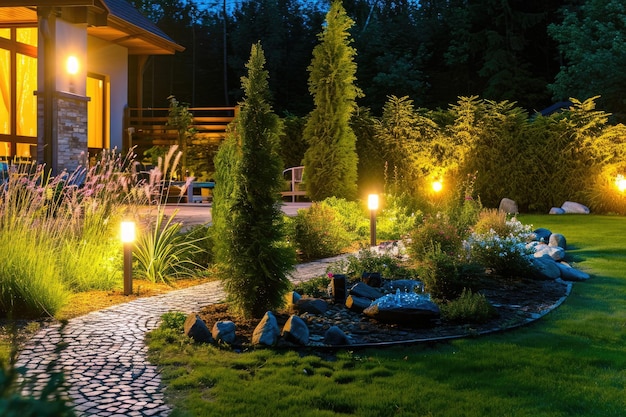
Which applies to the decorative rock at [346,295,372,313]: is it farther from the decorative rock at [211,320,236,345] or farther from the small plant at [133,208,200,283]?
the small plant at [133,208,200,283]

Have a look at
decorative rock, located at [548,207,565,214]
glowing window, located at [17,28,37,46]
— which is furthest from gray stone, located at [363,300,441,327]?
glowing window, located at [17,28,37,46]

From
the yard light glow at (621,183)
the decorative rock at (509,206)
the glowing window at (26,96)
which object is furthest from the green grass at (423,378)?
the glowing window at (26,96)

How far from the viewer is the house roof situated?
1286 centimetres

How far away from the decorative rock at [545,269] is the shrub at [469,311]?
219 cm

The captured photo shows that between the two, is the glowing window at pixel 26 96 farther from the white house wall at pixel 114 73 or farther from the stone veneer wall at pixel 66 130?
the stone veneer wall at pixel 66 130

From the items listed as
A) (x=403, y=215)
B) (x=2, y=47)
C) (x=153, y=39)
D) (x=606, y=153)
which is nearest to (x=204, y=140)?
(x=153, y=39)

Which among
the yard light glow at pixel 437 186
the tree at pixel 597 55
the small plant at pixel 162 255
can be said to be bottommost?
the small plant at pixel 162 255

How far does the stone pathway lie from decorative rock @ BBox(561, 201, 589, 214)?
40.1ft

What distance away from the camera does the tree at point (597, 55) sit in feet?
70.9

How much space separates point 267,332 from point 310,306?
0.95 meters

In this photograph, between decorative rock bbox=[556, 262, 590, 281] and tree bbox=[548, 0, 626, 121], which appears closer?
decorative rock bbox=[556, 262, 590, 281]

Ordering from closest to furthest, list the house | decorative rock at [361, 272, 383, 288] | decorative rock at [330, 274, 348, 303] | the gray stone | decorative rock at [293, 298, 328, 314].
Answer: the gray stone
decorative rock at [293, 298, 328, 314]
decorative rock at [330, 274, 348, 303]
decorative rock at [361, 272, 383, 288]
the house

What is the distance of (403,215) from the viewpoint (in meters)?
12.6

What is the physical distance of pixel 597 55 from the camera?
21781 millimetres
